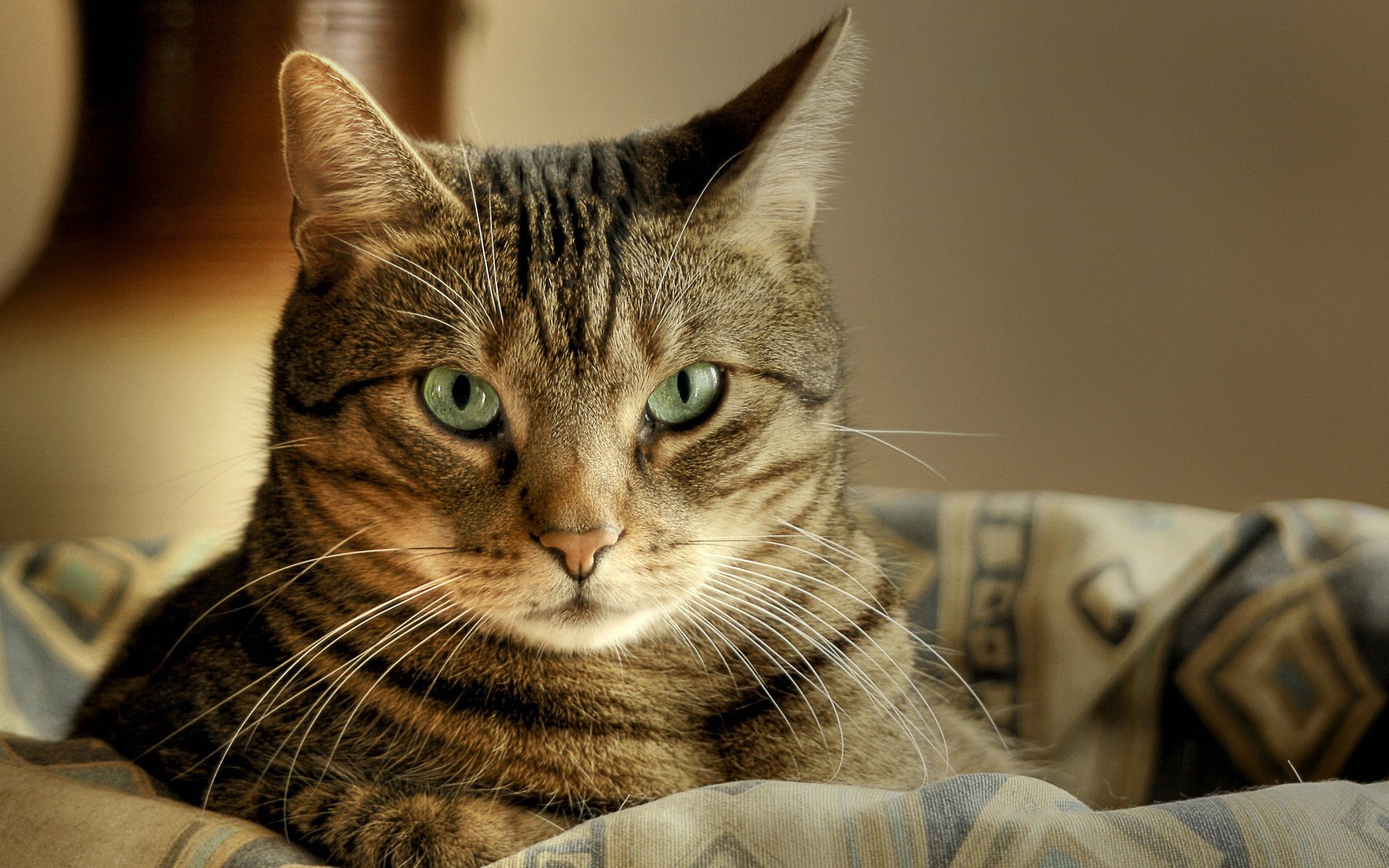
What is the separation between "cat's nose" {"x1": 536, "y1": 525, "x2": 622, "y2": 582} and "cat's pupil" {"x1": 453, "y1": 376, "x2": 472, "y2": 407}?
130mm

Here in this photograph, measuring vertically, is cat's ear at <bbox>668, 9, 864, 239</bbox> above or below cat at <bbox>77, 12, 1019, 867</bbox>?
above

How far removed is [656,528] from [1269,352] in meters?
1.20

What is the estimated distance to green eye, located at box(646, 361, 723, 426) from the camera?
32.5 inches

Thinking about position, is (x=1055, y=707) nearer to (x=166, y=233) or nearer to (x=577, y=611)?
(x=577, y=611)

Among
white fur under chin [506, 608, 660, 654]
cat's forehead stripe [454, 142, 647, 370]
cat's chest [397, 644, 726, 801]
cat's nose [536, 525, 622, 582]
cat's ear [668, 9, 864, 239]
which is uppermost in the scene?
cat's ear [668, 9, 864, 239]

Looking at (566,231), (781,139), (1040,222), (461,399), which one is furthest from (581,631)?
(1040,222)

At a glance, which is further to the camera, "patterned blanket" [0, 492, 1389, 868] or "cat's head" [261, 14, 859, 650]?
"cat's head" [261, 14, 859, 650]

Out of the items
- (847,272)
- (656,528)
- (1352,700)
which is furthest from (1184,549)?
(656,528)

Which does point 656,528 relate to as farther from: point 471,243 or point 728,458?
point 471,243

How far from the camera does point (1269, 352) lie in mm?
1603

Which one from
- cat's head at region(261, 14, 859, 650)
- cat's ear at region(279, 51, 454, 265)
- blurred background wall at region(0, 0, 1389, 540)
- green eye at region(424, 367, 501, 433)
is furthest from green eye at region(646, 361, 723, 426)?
blurred background wall at region(0, 0, 1389, 540)

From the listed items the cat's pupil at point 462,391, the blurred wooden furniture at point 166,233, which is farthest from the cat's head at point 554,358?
the blurred wooden furniture at point 166,233

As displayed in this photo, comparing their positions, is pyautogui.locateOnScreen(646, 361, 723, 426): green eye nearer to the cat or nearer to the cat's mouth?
the cat

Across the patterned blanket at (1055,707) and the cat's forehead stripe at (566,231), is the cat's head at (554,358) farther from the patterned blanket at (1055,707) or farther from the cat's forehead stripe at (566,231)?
the patterned blanket at (1055,707)
